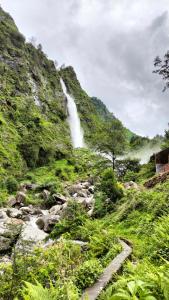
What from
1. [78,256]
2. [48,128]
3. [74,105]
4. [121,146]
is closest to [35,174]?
[121,146]

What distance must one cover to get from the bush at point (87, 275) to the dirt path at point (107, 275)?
0.56 feet

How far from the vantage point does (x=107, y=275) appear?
34.2 feet

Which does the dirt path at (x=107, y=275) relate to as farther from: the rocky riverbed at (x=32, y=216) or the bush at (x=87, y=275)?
the rocky riverbed at (x=32, y=216)

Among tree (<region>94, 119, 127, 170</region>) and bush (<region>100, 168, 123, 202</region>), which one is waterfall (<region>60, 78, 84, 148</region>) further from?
bush (<region>100, 168, 123, 202</region>)

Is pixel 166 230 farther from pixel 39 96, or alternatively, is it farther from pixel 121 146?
pixel 39 96

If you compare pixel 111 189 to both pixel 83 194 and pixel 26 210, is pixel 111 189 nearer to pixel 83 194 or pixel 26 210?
pixel 83 194

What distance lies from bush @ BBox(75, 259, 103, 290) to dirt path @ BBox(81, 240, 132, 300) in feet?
0.56

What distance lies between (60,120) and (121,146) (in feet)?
134

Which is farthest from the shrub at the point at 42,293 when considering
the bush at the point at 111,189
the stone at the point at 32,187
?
the stone at the point at 32,187

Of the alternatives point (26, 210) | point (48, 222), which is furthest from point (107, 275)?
point (26, 210)

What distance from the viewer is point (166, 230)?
438 inches

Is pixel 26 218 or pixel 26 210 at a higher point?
pixel 26 210

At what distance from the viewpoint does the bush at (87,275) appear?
9961mm

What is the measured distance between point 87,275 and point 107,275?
671 mm
